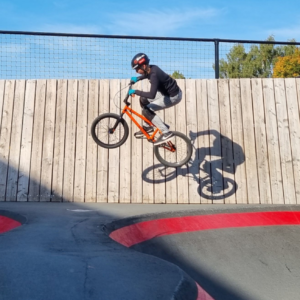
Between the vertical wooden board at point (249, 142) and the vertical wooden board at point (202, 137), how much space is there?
0.85 metres

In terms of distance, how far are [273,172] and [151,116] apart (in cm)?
333

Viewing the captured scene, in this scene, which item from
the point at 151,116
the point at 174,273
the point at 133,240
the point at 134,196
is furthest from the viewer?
the point at 134,196

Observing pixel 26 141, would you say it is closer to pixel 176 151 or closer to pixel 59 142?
pixel 59 142

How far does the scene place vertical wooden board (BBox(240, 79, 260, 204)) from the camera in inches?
368

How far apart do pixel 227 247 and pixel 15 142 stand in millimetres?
5965

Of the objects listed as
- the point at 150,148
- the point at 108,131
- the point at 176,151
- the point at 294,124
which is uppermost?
the point at 294,124

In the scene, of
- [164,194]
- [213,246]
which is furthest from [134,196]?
[213,246]

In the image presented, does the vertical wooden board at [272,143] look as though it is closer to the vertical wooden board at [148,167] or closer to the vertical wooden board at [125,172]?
the vertical wooden board at [148,167]

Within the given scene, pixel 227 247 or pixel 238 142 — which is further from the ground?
pixel 238 142

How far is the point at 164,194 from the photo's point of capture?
9250 millimetres

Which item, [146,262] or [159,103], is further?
[159,103]

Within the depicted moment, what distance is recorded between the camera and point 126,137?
8.26m

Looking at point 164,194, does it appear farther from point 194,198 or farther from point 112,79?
point 112,79

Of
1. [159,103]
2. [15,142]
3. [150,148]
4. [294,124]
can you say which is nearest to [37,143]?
[15,142]
